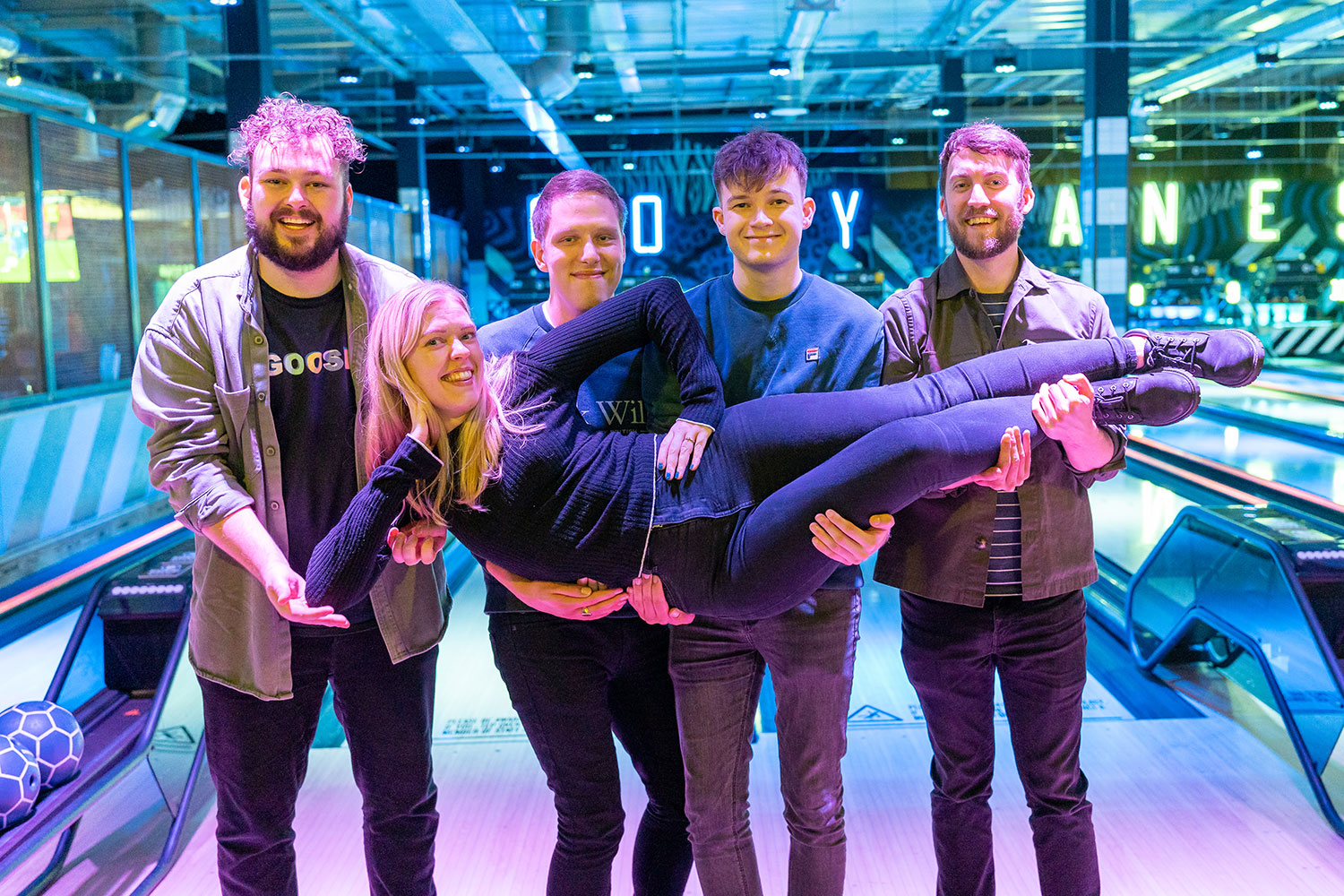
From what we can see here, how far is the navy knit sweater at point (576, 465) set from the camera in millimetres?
1643

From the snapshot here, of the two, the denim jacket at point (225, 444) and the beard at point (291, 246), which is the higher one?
the beard at point (291, 246)

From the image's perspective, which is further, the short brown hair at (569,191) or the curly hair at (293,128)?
the short brown hair at (569,191)

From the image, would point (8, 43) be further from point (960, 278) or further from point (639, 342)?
point (960, 278)

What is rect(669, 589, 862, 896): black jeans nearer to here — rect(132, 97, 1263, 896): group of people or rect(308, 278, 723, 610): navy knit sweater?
rect(132, 97, 1263, 896): group of people

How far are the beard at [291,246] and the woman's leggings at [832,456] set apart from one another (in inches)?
28.7

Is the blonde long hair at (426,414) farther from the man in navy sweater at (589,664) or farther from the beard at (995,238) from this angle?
the beard at (995,238)

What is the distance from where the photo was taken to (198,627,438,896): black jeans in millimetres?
1699

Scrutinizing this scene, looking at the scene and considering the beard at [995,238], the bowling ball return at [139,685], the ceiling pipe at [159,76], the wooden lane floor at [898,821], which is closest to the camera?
the beard at [995,238]

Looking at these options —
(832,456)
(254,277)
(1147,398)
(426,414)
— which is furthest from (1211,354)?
(254,277)

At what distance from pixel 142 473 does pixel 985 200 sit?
6423 millimetres

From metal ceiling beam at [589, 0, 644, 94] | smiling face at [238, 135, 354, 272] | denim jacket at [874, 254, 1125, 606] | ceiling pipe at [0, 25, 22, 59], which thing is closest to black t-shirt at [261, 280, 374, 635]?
smiling face at [238, 135, 354, 272]

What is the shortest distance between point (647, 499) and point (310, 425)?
1.95 ft

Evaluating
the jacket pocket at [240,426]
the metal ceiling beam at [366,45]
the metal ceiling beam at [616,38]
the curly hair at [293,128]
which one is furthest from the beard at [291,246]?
the metal ceiling beam at [366,45]

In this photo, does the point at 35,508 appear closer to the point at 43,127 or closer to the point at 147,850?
the point at 43,127
